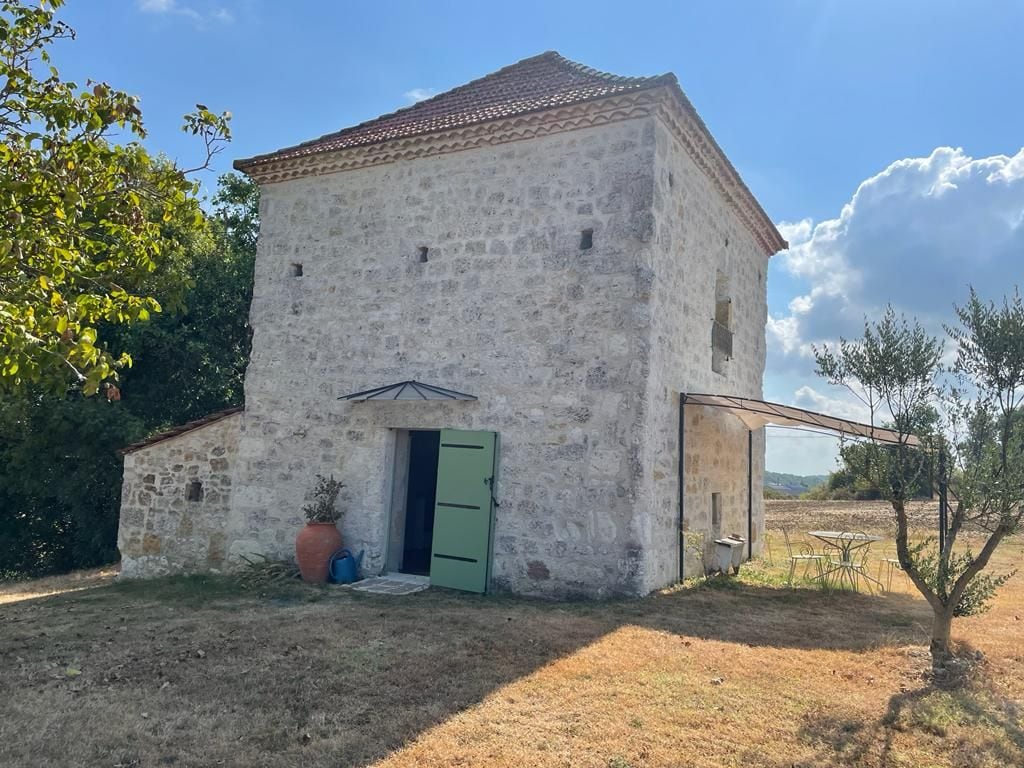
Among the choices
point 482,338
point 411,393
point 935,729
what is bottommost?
point 935,729

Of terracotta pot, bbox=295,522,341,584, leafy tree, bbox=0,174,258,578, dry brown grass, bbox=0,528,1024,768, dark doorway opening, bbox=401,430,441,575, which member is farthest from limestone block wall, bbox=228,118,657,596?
leafy tree, bbox=0,174,258,578

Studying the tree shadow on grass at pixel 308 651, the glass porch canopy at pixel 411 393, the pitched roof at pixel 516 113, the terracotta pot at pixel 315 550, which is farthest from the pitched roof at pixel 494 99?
the tree shadow on grass at pixel 308 651

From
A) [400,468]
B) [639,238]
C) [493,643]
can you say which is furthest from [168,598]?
[639,238]

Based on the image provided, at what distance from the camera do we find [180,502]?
33.1 ft

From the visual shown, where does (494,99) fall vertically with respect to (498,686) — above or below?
above

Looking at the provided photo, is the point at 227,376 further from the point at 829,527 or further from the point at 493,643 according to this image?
the point at 829,527

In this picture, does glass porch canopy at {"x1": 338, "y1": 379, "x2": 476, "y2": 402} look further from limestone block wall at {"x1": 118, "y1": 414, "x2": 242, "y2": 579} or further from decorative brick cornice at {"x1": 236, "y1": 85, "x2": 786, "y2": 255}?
decorative brick cornice at {"x1": 236, "y1": 85, "x2": 786, "y2": 255}

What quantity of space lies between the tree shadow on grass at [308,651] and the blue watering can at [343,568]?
0.56 metres

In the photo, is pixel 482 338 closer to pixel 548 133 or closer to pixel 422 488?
pixel 548 133

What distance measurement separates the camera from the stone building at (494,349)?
790 centimetres

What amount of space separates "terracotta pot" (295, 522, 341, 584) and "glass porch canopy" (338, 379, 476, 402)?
1.70m

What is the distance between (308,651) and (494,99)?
7483 mm

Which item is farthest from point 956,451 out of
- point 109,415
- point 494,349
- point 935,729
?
point 109,415

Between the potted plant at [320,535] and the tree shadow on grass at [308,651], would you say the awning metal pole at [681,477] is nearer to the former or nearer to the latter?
the tree shadow on grass at [308,651]
